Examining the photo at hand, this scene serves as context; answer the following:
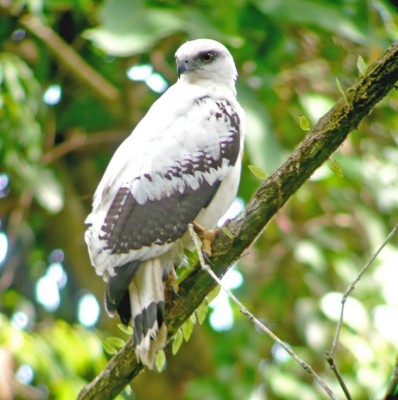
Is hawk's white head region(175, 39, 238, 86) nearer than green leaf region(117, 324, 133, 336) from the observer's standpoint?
No

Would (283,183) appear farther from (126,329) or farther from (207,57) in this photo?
(207,57)

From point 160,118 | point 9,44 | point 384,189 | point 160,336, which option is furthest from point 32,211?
point 160,336

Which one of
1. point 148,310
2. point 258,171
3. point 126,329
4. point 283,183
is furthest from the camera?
point 126,329

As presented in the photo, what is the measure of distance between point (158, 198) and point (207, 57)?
1014 mm

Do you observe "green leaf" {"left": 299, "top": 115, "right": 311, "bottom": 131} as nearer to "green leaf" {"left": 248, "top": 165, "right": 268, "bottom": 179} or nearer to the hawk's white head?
"green leaf" {"left": 248, "top": 165, "right": 268, "bottom": 179}

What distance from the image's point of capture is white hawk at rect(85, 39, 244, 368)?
12.5 feet

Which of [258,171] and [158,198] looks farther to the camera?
[158,198]

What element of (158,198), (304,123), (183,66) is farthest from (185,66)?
(304,123)

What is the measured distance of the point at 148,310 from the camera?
372cm

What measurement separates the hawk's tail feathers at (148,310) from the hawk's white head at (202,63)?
1.10 meters

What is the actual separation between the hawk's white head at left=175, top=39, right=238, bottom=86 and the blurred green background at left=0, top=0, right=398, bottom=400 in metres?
0.44

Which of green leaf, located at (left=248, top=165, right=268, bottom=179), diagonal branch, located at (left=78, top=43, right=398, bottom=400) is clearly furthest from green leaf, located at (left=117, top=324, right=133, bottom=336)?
green leaf, located at (left=248, top=165, right=268, bottom=179)

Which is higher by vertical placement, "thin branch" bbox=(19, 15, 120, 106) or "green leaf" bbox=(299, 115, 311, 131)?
"green leaf" bbox=(299, 115, 311, 131)

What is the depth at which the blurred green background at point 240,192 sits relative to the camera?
555 cm
